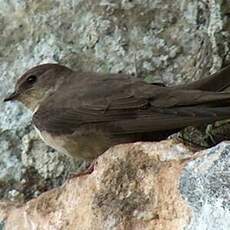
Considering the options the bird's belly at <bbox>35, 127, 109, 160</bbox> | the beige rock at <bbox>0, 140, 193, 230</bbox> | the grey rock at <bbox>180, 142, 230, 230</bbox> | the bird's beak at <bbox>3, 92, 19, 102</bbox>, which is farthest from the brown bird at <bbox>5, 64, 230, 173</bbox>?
the grey rock at <bbox>180, 142, 230, 230</bbox>

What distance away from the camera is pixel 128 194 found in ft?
8.63

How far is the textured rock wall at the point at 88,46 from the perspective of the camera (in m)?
3.70

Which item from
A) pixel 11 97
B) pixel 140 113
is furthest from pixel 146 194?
pixel 11 97

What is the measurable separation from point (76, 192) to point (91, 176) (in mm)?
81

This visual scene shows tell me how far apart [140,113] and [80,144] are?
29 cm

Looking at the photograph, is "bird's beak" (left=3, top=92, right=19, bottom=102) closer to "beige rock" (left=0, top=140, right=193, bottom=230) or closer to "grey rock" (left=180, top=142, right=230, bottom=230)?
"beige rock" (left=0, top=140, right=193, bottom=230)

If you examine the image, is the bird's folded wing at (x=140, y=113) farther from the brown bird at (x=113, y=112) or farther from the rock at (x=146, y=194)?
the rock at (x=146, y=194)

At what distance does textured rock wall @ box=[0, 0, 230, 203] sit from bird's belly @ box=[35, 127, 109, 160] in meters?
0.32

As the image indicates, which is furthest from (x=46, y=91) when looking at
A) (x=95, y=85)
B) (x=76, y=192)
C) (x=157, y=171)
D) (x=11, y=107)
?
(x=157, y=171)

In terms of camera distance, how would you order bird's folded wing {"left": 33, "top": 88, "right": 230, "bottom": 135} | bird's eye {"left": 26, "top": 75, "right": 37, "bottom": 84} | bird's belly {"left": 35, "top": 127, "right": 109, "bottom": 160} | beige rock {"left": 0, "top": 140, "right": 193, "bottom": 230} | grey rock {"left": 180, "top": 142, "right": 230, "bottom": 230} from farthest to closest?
bird's eye {"left": 26, "top": 75, "right": 37, "bottom": 84}, bird's belly {"left": 35, "top": 127, "right": 109, "bottom": 160}, bird's folded wing {"left": 33, "top": 88, "right": 230, "bottom": 135}, beige rock {"left": 0, "top": 140, "right": 193, "bottom": 230}, grey rock {"left": 180, "top": 142, "right": 230, "bottom": 230}

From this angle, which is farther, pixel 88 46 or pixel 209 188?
pixel 88 46

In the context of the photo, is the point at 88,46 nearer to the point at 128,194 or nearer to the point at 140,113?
the point at 140,113

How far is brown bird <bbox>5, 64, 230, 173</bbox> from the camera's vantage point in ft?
9.95

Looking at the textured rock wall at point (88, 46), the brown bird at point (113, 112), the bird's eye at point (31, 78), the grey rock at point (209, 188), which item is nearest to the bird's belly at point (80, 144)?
the brown bird at point (113, 112)
